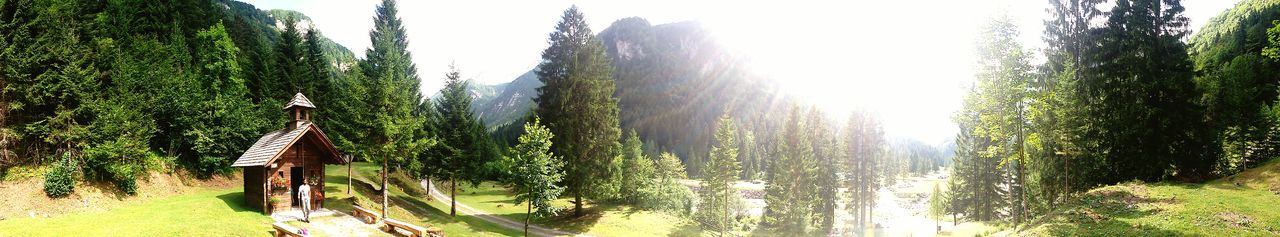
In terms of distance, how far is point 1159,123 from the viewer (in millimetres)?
28359

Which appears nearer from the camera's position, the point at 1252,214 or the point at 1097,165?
the point at 1252,214

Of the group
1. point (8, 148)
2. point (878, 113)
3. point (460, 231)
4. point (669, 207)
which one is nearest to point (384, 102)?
point (460, 231)

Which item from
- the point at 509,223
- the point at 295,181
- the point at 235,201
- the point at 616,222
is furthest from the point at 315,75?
the point at 616,222

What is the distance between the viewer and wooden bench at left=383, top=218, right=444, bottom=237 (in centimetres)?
1935

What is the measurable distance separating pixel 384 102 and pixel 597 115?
14009mm

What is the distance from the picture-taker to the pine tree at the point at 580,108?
35812mm

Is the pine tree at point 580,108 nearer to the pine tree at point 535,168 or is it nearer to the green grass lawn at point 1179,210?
the pine tree at point 535,168

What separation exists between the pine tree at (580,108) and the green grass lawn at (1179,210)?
24.5 metres

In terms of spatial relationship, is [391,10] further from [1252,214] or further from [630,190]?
[1252,214]

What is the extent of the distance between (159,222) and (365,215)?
23.6ft

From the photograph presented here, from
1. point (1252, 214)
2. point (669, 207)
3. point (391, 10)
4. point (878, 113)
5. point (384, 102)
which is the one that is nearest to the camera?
point (1252, 214)

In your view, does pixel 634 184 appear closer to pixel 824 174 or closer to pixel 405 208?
pixel 405 208

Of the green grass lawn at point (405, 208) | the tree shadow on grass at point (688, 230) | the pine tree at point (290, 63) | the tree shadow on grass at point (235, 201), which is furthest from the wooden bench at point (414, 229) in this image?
the pine tree at point (290, 63)

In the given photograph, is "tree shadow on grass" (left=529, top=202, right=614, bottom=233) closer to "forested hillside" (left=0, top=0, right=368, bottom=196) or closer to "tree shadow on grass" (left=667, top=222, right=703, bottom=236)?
"tree shadow on grass" (left=667, top=222, right=703, bottom=236)
